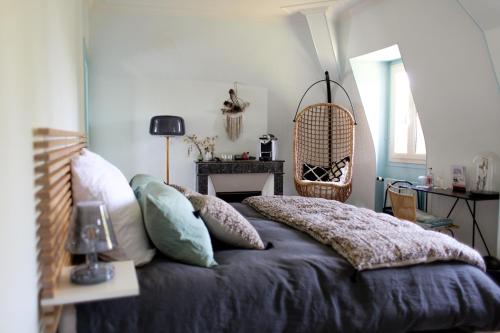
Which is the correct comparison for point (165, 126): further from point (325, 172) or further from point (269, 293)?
point (269, 293)

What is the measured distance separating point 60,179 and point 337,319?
3.95 feet

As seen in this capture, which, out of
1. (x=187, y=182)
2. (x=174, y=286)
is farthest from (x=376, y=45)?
(x=174, y=286)

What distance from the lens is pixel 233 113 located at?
5.25 m

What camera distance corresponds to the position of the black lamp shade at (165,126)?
4664 millimetres

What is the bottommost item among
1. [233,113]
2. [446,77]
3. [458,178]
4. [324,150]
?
[458,178]

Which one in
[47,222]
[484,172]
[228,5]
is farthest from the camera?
[228,5]

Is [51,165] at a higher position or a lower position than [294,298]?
higher

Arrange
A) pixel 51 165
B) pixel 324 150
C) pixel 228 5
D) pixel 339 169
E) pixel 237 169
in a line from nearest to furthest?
pixel 51 165, pixel 228 5, pixel 237 169, pixel 339 169, pixel 324 150

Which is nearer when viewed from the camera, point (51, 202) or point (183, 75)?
point (51, 202)

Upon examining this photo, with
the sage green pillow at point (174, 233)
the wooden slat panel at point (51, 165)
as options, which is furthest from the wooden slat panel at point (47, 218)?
the sage green pillow at point (174, 233)

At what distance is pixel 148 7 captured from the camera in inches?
187

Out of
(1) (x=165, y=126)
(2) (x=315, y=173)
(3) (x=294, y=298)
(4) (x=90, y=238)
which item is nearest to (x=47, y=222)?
(4) (x=90, y=238)

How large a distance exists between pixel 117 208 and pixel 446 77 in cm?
342

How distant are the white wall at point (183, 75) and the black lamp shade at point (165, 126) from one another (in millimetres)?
371
